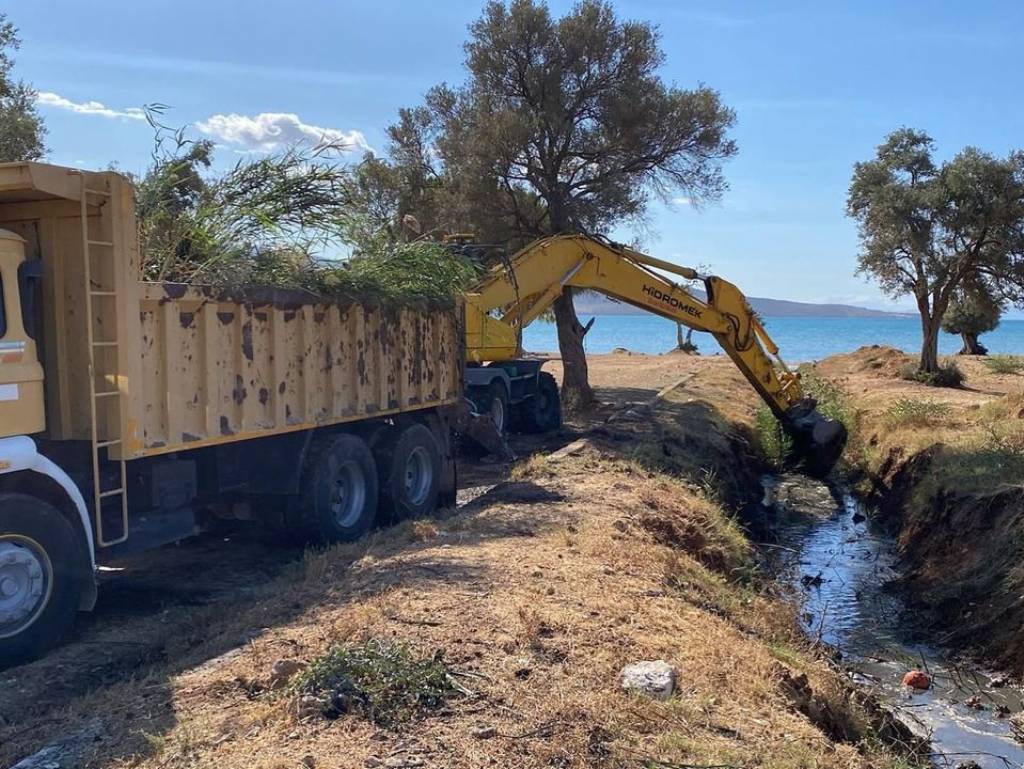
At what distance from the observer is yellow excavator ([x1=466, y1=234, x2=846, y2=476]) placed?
1516cm

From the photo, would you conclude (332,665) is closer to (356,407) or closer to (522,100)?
(356,407)

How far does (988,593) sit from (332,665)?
7.56 metres

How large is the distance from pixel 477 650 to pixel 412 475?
577 cm

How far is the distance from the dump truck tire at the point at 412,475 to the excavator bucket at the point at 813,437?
367 inches

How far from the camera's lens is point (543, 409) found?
1900cm

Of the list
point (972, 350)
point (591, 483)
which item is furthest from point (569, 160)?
point (972, 350)

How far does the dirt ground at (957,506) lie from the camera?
9.78 m

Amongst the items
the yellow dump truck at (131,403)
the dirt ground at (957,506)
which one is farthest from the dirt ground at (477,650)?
the dirt ground at (957,506)

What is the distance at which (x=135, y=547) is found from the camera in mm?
7582

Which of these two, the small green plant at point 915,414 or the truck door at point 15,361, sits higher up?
the truck door at point 15,361

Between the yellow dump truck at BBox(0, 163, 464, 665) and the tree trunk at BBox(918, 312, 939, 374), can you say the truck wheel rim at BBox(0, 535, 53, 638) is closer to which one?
the yellow dump truck at BBox(0, 163, 464, 665)

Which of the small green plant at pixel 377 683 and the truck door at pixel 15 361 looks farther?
the truck door at pixel 15 361

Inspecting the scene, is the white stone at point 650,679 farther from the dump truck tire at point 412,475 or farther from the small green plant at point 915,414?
the small green plant at point 915,414

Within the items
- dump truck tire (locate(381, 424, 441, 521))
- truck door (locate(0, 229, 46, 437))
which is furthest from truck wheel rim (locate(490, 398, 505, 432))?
truck door (locate(0, 229, 46, 437))
